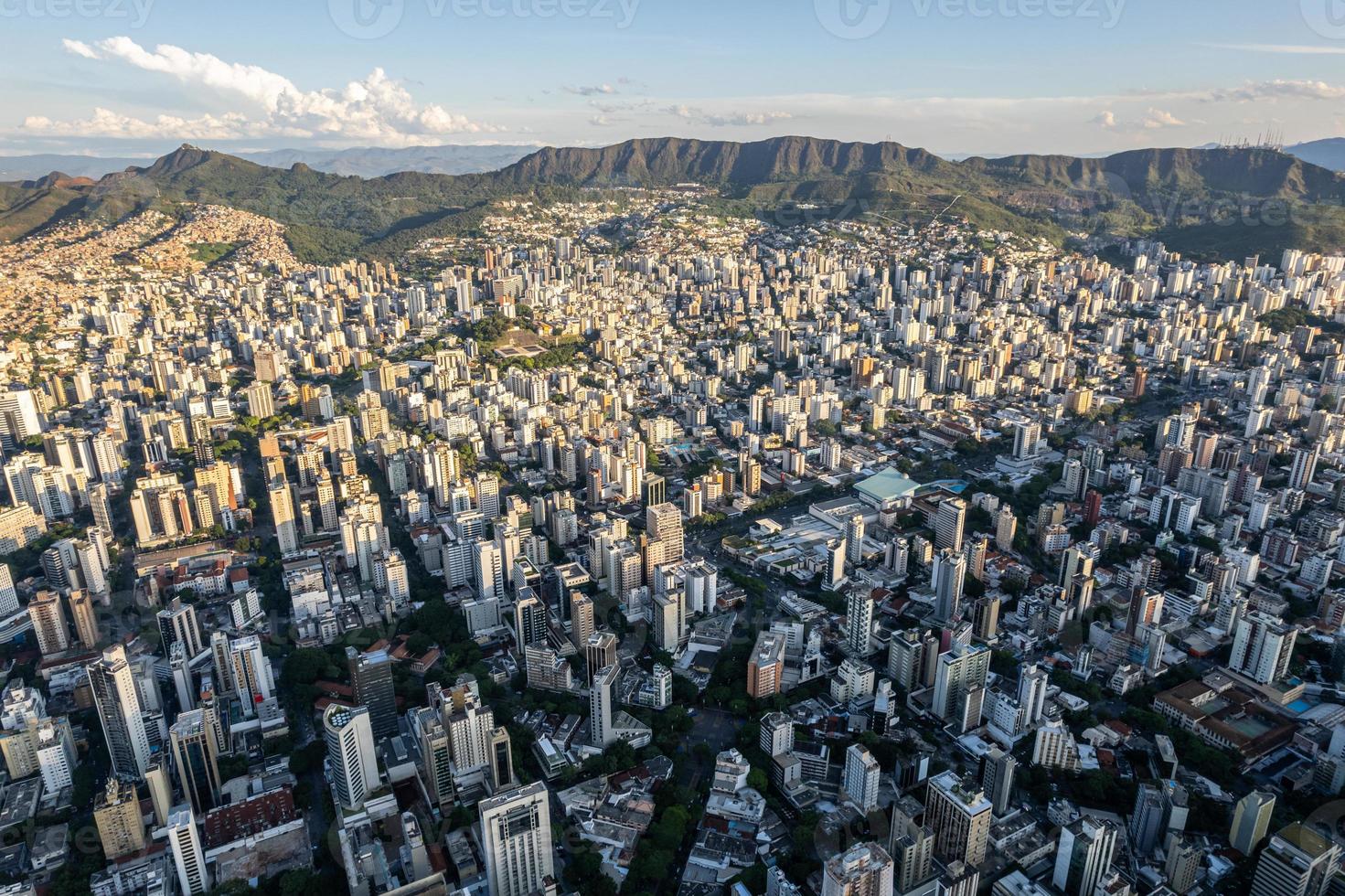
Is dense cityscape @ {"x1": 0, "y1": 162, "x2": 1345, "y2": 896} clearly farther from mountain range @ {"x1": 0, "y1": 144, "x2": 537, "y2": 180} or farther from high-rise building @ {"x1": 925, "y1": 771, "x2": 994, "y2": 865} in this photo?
mountain range @ {"x1": 0, "y1": 144, "x2": 537, "y2": 180}

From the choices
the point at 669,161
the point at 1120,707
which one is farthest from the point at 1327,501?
the point at 669,161

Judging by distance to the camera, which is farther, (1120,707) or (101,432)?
(101,432)

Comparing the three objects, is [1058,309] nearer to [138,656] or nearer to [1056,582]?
[1056,582]

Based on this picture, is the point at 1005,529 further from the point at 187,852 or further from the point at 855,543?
the point at 187,852

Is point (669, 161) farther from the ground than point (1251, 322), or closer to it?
farther from the ground

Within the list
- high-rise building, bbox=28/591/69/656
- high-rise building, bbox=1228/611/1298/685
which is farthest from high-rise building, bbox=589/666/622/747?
high-rise building, bbox=1228/611/1298/685

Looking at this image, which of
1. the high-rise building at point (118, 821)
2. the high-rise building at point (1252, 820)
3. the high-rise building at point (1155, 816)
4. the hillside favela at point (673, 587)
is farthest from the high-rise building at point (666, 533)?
the high-rise building at point (1252, 820)

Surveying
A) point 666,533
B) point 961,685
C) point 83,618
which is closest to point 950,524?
point 961,685
